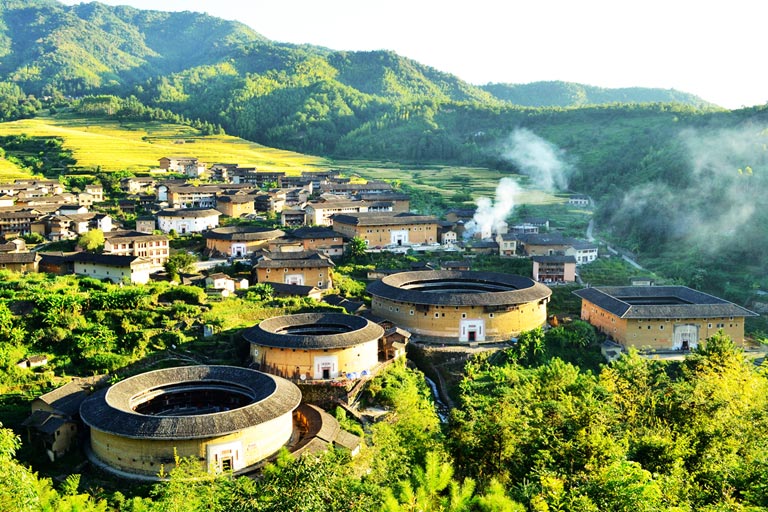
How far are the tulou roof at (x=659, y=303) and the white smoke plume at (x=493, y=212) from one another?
656 inches

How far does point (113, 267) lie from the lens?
125 feet

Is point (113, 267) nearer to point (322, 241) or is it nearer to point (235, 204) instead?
point (322, 241)

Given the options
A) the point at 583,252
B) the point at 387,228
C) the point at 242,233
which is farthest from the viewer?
the point at 387,228

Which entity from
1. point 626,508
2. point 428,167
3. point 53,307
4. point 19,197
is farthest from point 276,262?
point 428,167

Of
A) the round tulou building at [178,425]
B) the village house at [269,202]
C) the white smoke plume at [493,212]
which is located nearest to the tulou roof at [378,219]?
the white smoke plume at [493,212]

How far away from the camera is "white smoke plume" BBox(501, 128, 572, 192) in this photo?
8350 cm

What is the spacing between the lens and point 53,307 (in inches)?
1191

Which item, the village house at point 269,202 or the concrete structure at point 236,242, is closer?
the concrete structure at point 236,242

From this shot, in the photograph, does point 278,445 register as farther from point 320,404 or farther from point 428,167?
point 428,167

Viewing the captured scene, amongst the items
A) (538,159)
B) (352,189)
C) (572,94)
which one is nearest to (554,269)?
(352,189)

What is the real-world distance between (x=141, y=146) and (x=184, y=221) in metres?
40.5

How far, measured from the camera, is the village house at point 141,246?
141ft

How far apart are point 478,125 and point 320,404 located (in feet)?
309

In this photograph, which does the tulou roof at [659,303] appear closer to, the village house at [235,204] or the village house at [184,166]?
the village house at [235,204]
